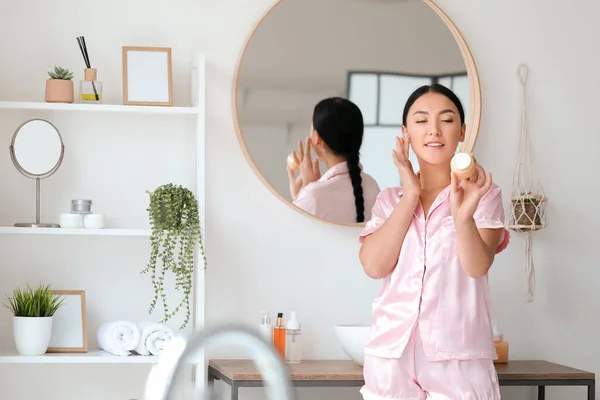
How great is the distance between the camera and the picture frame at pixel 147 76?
2869 millimetres

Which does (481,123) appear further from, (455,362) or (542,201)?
(455,362)

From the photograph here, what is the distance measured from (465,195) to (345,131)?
1.02 meters

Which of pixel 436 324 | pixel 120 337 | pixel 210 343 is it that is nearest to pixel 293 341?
pixel 120 337

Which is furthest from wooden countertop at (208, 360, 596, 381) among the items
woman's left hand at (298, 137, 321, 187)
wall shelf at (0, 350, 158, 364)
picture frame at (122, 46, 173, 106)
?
picture frame at (122, 46, 173, 106)

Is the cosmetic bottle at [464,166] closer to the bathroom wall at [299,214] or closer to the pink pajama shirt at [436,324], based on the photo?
the pink pajama shirt at [436,324]

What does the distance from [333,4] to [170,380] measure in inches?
92.8

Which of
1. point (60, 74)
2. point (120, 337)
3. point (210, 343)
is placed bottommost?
point (120, 337)

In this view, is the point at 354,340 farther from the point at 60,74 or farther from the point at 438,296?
the point at 60,74

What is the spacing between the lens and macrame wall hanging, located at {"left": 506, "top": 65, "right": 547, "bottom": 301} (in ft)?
10.4

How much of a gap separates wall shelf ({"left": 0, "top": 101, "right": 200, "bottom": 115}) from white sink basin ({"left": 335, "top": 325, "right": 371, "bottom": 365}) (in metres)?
0.84

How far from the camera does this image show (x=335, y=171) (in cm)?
307

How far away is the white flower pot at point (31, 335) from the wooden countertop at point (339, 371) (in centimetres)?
55

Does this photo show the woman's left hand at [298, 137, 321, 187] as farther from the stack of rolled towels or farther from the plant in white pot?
the plant in white pot

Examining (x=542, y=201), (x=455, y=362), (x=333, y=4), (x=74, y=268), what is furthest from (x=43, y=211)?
(x=542, y=201)
